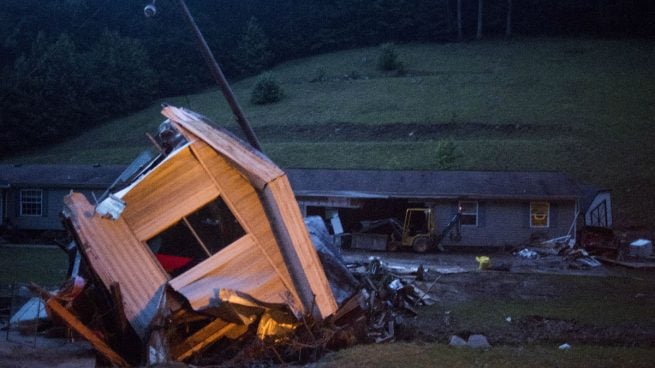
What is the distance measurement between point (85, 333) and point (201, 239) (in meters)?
2.21

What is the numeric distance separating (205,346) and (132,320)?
1176 mm

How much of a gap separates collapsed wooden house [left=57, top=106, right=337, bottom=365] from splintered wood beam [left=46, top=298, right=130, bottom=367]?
19.1 inches

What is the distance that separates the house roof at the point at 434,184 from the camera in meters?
27.2

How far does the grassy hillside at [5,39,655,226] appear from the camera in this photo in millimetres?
38156

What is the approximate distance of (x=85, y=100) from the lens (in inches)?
2217

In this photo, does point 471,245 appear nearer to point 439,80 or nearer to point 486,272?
point 486,272

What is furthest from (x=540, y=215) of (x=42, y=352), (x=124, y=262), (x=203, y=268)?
(x=42, y=352)

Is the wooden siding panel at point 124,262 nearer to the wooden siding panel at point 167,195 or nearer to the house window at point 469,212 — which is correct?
the wooden siding panel at point 167,195

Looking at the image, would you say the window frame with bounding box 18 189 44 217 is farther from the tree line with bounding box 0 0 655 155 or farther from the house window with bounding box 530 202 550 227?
the tree line with bounding box 0 0 655 155

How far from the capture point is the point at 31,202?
98.6 feet

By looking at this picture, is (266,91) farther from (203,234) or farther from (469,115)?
(203,234)

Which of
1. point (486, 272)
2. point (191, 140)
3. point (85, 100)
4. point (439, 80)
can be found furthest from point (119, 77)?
point (191, 140)

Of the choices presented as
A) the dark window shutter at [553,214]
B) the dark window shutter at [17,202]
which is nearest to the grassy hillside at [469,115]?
the dark window shutter at [553,214]

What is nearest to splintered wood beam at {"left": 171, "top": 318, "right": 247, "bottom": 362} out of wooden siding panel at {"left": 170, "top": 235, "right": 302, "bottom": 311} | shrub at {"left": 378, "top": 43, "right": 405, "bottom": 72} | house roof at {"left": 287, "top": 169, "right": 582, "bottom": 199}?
wooden siding panel at {"left": 170, "top": 235, "right": 302, "bottom": 311}
